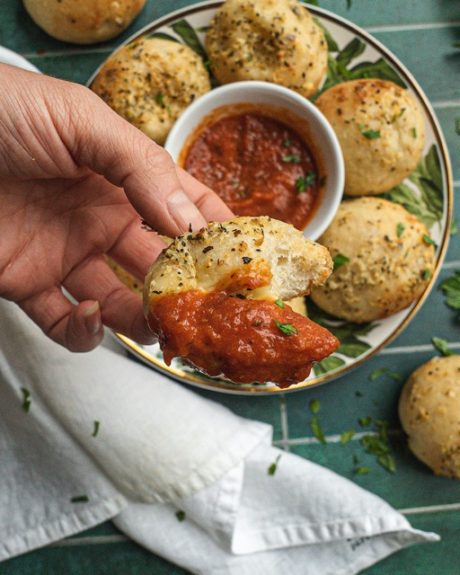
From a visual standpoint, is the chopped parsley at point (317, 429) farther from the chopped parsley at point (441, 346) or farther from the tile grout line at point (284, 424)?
the chopped parsley at point (441, 346)

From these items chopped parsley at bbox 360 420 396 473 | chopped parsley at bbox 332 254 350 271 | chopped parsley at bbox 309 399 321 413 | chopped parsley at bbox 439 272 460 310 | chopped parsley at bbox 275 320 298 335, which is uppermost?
chopped parsley at bbox 275 320 298 335

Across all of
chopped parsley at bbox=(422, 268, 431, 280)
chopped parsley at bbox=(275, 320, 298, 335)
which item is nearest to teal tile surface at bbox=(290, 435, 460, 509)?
chopped parsley at bbox=(422, 268, 431, 280)

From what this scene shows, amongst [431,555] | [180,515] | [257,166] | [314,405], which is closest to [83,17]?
[257,166]

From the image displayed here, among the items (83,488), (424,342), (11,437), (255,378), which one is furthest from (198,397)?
(255,378)

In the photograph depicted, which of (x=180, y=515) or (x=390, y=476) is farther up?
(x=390, y=476)

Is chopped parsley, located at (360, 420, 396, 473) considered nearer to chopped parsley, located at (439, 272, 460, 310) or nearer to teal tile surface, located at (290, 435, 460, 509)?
teal tile surface, located at (290, 435, 460, 509)

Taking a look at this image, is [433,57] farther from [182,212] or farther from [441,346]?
[182,212]

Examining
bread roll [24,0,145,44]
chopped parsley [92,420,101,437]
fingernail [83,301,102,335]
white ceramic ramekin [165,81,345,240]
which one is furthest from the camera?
chopped parsley [92,420,101,437]

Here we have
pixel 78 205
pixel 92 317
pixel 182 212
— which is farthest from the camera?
pixel 78 205
